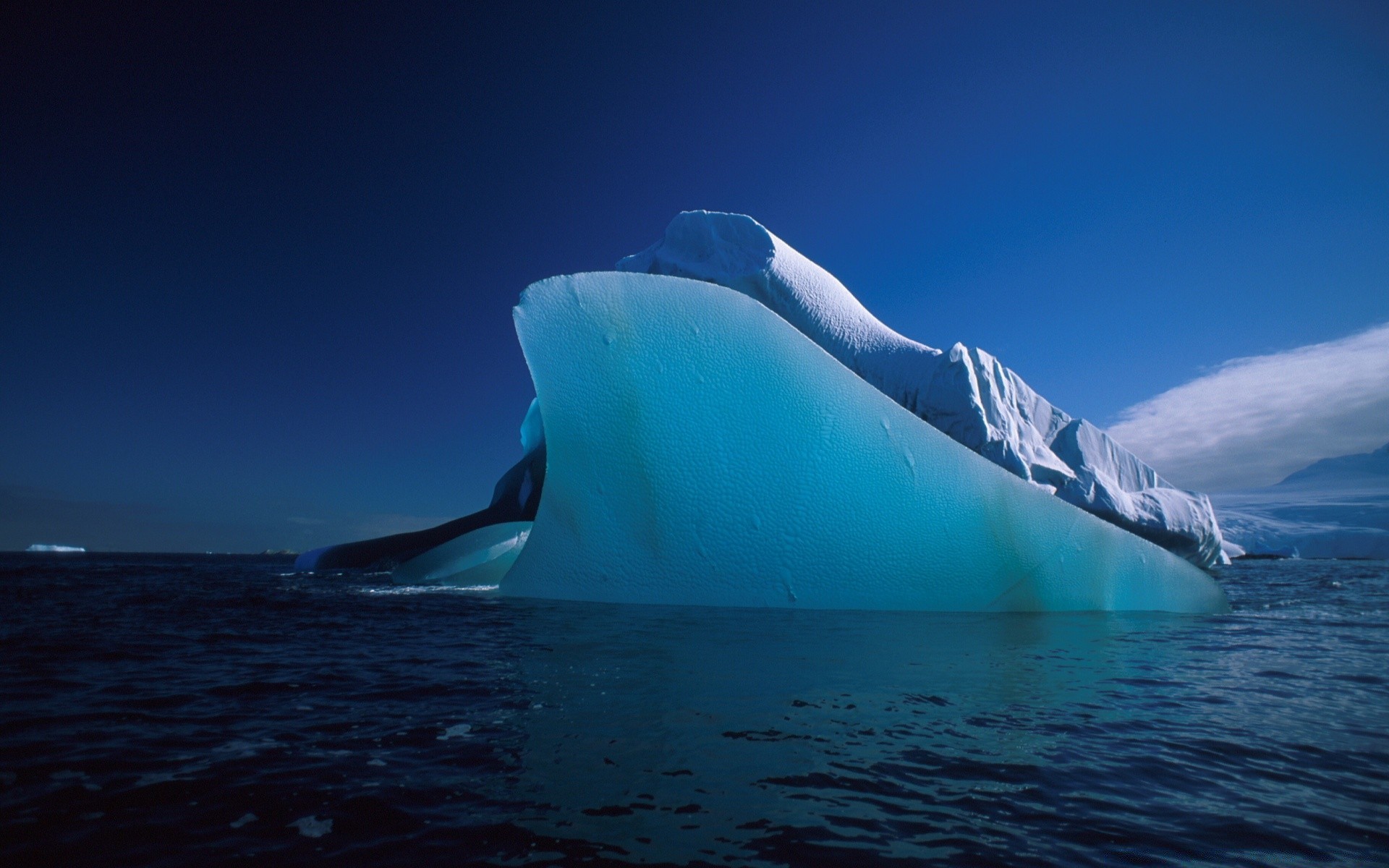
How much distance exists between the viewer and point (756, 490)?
7.67m

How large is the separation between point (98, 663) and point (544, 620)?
3338mm

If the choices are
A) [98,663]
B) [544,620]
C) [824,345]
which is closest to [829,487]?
[544,620]

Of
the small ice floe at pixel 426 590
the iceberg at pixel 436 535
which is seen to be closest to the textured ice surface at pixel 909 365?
the iceberg at pixel 436 535

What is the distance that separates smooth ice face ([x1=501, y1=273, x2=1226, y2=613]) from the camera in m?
7.39

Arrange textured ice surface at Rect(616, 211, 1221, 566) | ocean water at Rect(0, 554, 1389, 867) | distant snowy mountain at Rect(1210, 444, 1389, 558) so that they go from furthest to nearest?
distant snowy mountain at Rect(1210, 444, 1389, 558) < textured ice surface at Rect(616, 211, 1221, 566) < ocean water at Rect(0, 554, 1389, 867)

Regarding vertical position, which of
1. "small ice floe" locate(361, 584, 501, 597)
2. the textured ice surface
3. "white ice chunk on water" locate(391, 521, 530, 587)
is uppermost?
the textured ice surface

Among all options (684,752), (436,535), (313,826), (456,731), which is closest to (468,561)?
(436,535)

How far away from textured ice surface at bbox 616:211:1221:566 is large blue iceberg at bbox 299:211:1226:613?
7.52m

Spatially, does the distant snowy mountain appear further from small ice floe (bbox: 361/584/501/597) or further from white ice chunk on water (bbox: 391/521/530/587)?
small ice floe (bbox: 361/584/501/597)

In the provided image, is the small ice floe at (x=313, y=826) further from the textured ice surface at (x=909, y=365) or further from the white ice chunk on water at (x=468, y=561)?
the textured ice surface at (x=909, y=365)

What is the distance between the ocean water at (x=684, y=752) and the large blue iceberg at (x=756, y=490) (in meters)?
2.31

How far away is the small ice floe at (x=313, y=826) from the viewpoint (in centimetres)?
182

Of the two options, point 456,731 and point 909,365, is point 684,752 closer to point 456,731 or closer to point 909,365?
point 456,731

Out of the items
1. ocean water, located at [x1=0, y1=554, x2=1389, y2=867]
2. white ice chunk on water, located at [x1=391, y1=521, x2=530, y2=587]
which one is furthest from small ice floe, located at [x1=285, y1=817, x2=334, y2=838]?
white ice chunk on water, located at [x1=391, y1=521, x2=530, y2=587]
